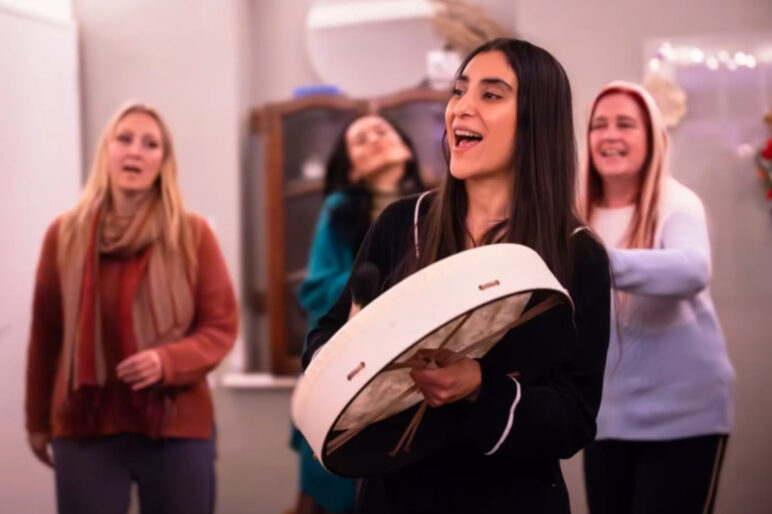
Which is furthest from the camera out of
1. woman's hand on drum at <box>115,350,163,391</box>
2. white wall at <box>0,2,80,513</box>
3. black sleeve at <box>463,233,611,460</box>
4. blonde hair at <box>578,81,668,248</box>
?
white wall at <box>0,2,80,513</box>

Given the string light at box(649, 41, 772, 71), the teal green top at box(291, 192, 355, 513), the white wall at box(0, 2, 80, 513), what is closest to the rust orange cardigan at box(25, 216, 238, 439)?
the teal green top at box(291, 192, 355, 513)

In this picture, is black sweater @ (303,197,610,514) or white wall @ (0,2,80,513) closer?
black sweater @ (303,197,610,514)

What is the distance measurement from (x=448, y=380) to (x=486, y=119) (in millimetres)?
273

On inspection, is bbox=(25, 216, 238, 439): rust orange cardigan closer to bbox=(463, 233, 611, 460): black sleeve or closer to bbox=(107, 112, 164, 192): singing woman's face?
bbox=(107, 112, 164, 192): singing woman's face

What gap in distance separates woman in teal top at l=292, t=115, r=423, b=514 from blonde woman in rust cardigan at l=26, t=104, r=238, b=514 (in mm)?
231

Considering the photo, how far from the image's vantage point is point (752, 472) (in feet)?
5.98

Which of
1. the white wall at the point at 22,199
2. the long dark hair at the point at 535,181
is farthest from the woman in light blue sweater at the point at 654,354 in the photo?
the white wall at the point at 22,199

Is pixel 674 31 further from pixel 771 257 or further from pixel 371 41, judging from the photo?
pixel 371 41

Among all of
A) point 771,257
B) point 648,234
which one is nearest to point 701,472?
point 648,234

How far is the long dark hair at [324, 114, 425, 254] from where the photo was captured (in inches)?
72.1

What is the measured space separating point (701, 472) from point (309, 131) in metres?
1.65

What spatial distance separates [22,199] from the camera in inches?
86.6

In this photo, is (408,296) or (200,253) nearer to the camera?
(408,296)

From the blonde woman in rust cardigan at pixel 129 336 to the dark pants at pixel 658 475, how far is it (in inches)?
28.6
